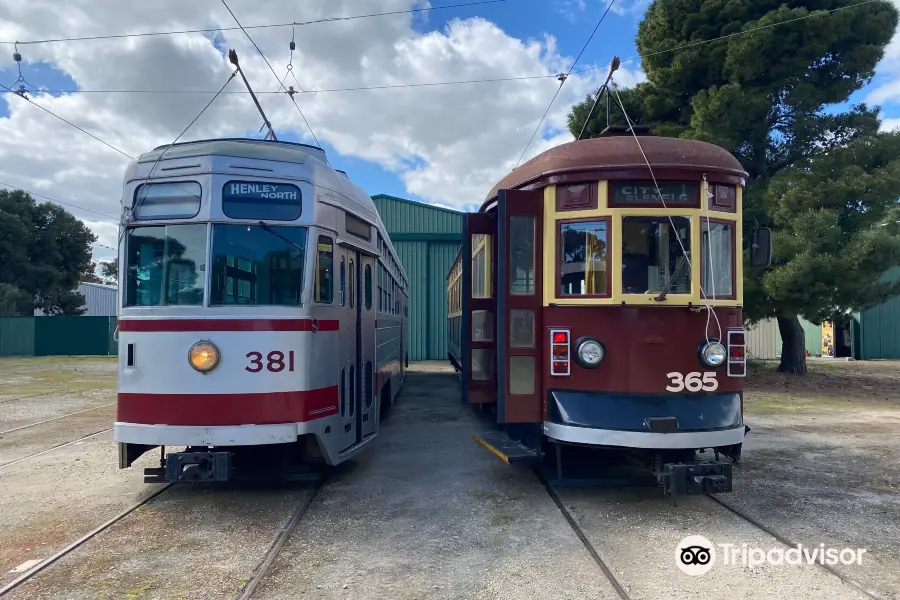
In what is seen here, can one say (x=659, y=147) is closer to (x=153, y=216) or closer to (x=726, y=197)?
(x=726, y=197)

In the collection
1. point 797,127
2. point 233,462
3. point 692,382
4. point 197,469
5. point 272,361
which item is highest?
point 797,127

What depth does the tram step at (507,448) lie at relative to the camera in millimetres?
5695

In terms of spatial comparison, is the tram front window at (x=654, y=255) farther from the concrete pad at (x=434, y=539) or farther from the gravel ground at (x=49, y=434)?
the gravel ground at (x=49, y=434)

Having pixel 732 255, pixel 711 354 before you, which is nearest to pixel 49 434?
pixel 711 354

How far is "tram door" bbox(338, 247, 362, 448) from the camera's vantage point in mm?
6012

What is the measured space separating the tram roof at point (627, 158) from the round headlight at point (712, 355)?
1.52 meters

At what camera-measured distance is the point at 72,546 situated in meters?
4.61

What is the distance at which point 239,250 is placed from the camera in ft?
17.1

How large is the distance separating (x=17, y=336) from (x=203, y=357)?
32.1 meters

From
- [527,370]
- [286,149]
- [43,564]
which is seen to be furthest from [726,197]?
[43,564]

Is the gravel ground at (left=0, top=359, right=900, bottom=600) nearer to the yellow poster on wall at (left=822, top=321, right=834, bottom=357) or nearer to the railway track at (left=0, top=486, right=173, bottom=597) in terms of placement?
the railway track at (left=0, top=486, right=173, bottom=597)

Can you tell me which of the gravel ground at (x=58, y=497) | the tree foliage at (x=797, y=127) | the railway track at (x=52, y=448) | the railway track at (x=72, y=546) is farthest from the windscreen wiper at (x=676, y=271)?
the tree foliage at (x=797, y=127)

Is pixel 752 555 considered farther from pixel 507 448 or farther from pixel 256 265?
pixel 256 265

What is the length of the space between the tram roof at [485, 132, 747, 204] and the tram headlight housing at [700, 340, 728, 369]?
1.51m
